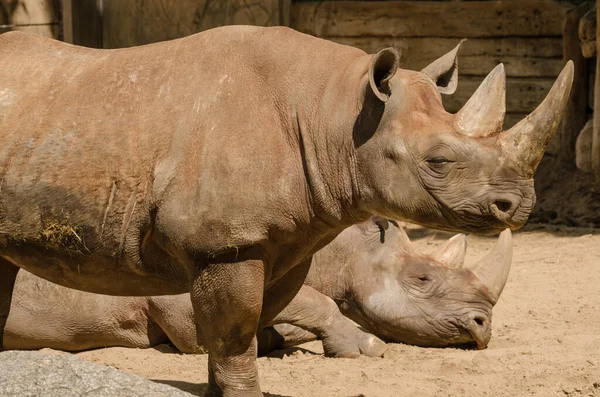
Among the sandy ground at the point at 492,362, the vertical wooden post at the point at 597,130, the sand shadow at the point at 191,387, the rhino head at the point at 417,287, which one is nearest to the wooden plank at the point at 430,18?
the vertical wooden post at the point at 597,130

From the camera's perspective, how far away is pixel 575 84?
38.1ft

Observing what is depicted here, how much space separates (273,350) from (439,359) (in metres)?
1.15

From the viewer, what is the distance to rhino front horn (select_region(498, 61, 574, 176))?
4867 millimetres

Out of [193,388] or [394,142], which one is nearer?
[394,142]

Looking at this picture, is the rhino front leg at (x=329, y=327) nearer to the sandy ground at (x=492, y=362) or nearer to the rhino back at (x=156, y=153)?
the sandy ground at (x=492, y=362)

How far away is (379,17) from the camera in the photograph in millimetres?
12242

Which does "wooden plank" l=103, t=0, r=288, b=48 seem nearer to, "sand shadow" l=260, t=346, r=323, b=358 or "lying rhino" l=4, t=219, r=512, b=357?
"lying rhino" l=4, t=219, r=512, b=357

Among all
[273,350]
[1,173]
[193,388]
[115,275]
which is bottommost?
[273,350]

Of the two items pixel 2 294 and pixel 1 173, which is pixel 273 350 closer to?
pixel 2 294

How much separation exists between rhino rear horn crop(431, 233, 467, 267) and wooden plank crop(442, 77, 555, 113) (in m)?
4.13

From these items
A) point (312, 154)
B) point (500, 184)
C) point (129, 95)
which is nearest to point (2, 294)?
point (129, 95)

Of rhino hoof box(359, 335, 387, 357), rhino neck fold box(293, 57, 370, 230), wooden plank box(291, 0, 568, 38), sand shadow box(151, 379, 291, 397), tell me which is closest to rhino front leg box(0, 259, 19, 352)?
sand shadow box(151, 379, 291, 397)

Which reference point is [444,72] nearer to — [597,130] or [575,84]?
[597,130]

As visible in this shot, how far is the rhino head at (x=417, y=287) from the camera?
7.64m
